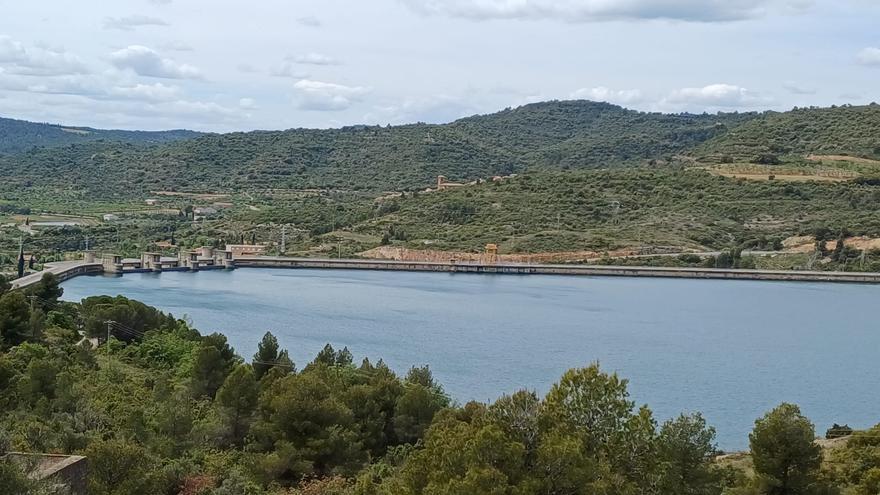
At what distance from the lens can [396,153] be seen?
401ft

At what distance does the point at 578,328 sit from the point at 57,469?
3670 cm

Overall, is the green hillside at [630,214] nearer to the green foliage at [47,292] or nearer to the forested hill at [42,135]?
the green foliage at [47,292]

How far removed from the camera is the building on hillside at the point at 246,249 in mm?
73938

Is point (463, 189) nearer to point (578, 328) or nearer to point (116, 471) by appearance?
point (578, 328)

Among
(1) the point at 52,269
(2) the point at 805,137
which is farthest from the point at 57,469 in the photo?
(2) the point at 805,137

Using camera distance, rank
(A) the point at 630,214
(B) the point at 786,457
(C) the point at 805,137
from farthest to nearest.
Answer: (C) the point at 805,137 < (A) the point at 630,214 < (B) the point at 786,457

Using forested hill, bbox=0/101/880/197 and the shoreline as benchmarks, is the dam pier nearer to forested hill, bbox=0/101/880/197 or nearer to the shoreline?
the shoreline

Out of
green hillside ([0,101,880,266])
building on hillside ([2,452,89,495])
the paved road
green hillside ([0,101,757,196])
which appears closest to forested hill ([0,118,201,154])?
green hillside ([0,101,757,196])

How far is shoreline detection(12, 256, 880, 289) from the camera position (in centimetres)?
6756

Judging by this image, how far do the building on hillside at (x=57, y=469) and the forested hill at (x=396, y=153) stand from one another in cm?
8435

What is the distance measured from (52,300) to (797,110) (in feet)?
297

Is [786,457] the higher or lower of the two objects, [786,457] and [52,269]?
the lower

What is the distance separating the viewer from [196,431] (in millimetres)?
18344

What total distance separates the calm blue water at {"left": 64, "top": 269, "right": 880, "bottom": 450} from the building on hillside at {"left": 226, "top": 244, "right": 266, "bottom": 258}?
372cm
